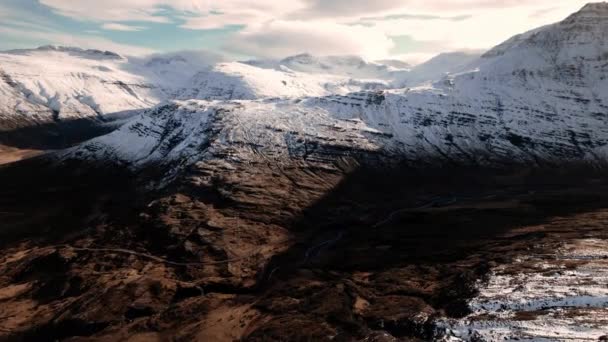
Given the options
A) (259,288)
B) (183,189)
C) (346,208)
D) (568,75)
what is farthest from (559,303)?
(568,75)

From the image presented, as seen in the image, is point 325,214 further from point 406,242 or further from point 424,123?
point 424,123

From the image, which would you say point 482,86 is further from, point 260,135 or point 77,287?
point 77,287

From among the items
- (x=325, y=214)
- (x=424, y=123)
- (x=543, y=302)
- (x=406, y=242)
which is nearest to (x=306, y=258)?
(x=406, y=242)

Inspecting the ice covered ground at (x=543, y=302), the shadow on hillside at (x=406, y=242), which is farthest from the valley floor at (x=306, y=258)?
the shadow on hillside at (x=406, y=242)

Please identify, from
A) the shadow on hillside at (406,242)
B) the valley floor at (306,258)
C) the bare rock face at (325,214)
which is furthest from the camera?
the bare rock face at (325,214)

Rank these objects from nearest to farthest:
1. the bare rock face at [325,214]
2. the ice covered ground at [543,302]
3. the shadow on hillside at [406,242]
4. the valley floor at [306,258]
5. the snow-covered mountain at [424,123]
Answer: the ice covered ground at [543,302], the valley floor at [306,258], the shadow on hillside at [406,242], the bare rock face at [325,214], the snow-covered mountain at [424,123]

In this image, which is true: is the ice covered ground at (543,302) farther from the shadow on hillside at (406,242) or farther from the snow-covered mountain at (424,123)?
the snow-covered mountain at (424,123)
